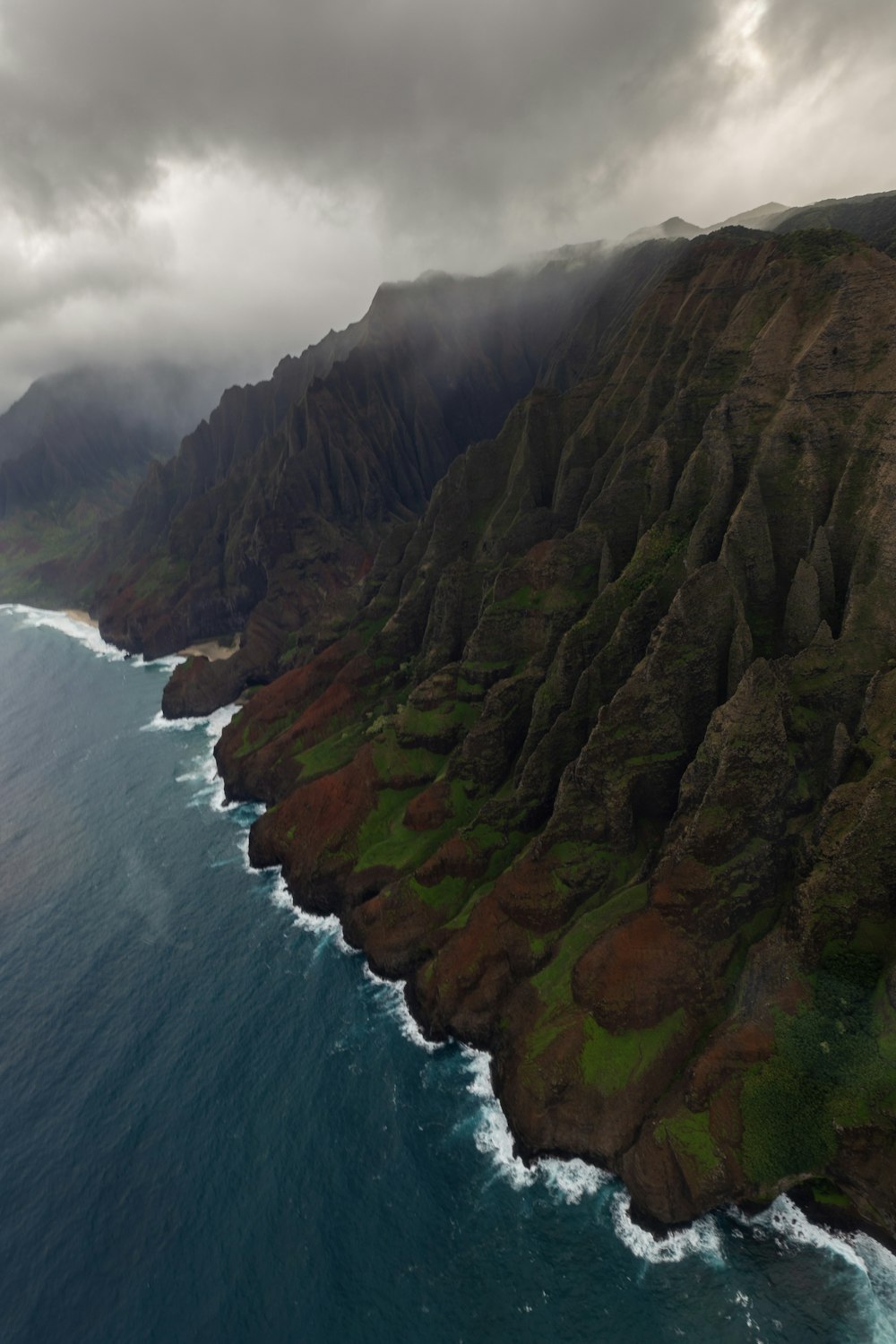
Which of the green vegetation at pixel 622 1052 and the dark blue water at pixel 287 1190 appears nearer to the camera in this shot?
the dark blue water at pixel 287 1190

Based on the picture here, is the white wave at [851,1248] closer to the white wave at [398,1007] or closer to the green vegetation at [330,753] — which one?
the white wave at [398,1007]

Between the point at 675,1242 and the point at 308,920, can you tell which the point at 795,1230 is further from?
the point at 308,920

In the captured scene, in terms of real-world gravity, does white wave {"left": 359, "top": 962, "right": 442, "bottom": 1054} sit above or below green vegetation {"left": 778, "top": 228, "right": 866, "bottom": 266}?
below

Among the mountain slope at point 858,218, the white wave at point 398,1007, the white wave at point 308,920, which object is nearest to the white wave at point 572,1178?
the white wave at point 398,1007

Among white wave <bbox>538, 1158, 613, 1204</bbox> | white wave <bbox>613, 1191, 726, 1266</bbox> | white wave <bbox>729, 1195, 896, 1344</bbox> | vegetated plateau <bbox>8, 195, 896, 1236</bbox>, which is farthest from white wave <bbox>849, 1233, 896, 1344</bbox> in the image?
white wave <bbox>538, 1158, 613, 1204</bbox>

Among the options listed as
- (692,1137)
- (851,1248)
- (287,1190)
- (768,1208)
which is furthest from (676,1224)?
(287,1190)

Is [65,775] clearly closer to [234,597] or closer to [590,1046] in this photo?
[234,597]

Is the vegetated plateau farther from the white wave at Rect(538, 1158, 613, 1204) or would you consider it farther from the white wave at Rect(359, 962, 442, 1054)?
the white wave at Rect(359, 962, 442, 1054)
